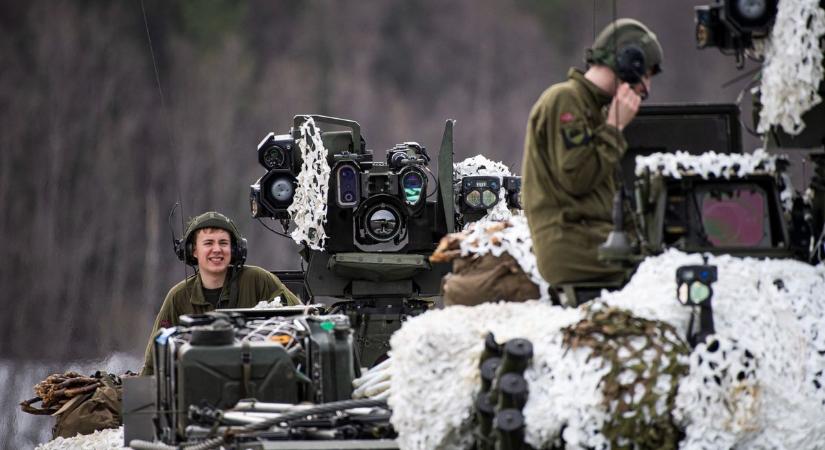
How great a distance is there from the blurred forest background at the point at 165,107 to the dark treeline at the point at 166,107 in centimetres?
1

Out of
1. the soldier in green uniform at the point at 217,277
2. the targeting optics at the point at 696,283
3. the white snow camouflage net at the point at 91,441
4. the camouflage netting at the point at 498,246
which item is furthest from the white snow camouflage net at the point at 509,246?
the soldier in green uniform at the point at 217,277

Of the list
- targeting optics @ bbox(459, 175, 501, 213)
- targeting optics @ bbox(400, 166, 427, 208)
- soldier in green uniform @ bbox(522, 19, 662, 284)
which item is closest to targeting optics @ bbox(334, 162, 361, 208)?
targeting optics @ bbox(400, 166, 427, 208)

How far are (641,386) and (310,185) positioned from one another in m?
7.37

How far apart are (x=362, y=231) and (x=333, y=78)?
194 inches

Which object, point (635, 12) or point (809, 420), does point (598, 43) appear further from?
point (635, 12)

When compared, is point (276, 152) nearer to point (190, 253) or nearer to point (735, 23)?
point (190, 253)

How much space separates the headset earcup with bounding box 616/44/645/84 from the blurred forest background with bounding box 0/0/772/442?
10442 millimetres

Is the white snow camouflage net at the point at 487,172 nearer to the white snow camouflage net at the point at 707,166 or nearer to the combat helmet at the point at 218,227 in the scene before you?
the combat helmet at the point at 218,227

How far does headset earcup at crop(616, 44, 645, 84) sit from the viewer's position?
23.1 ft

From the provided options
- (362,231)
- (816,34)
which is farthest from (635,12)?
(816,34)

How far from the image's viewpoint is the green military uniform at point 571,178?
23.2 ft

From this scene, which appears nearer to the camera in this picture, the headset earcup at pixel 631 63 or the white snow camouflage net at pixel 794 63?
the white snow camouflage net at pixel 794 63

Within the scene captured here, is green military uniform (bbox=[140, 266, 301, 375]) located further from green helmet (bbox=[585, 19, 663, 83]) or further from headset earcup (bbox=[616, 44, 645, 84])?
headset earcup (bbox=[616, 44, 645, 84])

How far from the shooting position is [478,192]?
13578 millimetres
